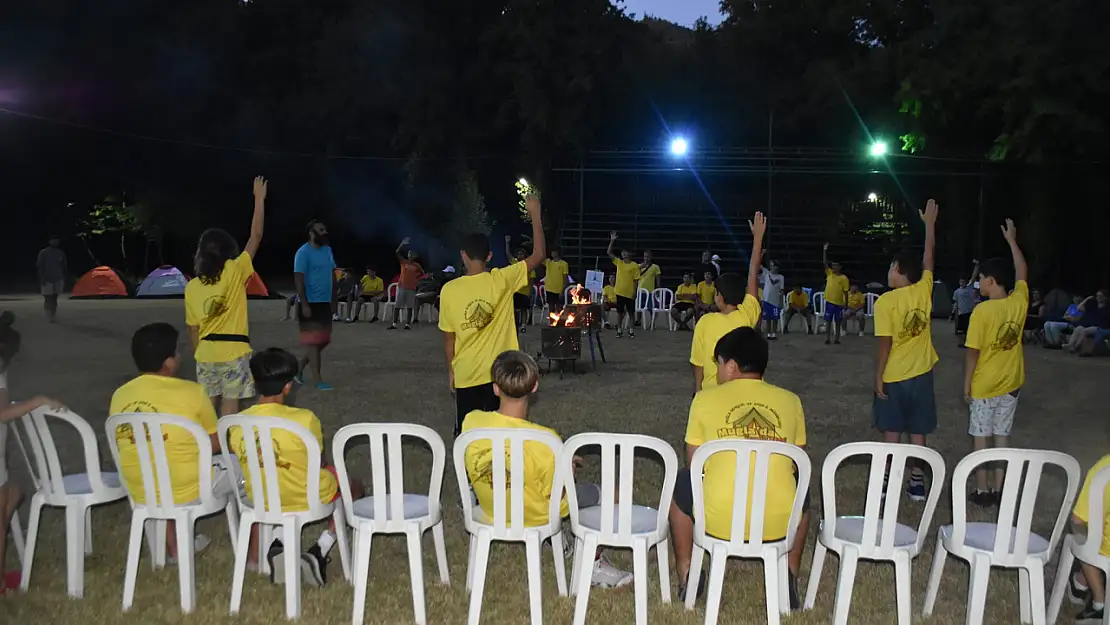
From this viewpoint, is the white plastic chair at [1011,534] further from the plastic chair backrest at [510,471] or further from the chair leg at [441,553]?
the chair leg at [441,553]

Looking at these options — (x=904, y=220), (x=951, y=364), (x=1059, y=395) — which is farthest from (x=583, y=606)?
(x=904, y=220)

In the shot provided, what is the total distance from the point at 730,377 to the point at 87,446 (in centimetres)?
290

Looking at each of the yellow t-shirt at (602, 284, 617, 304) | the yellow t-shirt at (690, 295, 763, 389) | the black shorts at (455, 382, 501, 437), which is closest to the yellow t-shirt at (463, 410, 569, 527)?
the black shorts at (455, 382, 501, 437)

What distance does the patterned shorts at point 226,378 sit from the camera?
19.5 feet

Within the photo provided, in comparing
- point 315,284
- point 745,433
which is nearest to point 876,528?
point 745,433

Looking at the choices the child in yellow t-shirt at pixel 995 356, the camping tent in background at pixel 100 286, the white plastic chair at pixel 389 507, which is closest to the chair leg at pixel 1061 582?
the child in yellow t-shirt at pixel 995 356

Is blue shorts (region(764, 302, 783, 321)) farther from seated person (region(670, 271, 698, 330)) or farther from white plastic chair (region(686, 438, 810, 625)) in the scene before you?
white plastic chair (region(686, 438, 810, 625))

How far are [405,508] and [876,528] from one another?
204 cm

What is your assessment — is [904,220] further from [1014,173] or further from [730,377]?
[730,377]

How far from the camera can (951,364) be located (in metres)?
12.8

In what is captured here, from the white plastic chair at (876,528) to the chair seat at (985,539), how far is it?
0.20 m

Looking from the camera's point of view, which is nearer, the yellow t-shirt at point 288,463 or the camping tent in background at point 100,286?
the yellow t-shirt at point 288,463

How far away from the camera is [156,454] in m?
3.86

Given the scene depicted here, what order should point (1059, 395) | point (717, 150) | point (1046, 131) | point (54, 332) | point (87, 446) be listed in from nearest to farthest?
point (87, 446) → point (1059, 395) → point (54, 332) → point (1046, 131) → point (717, 150)
